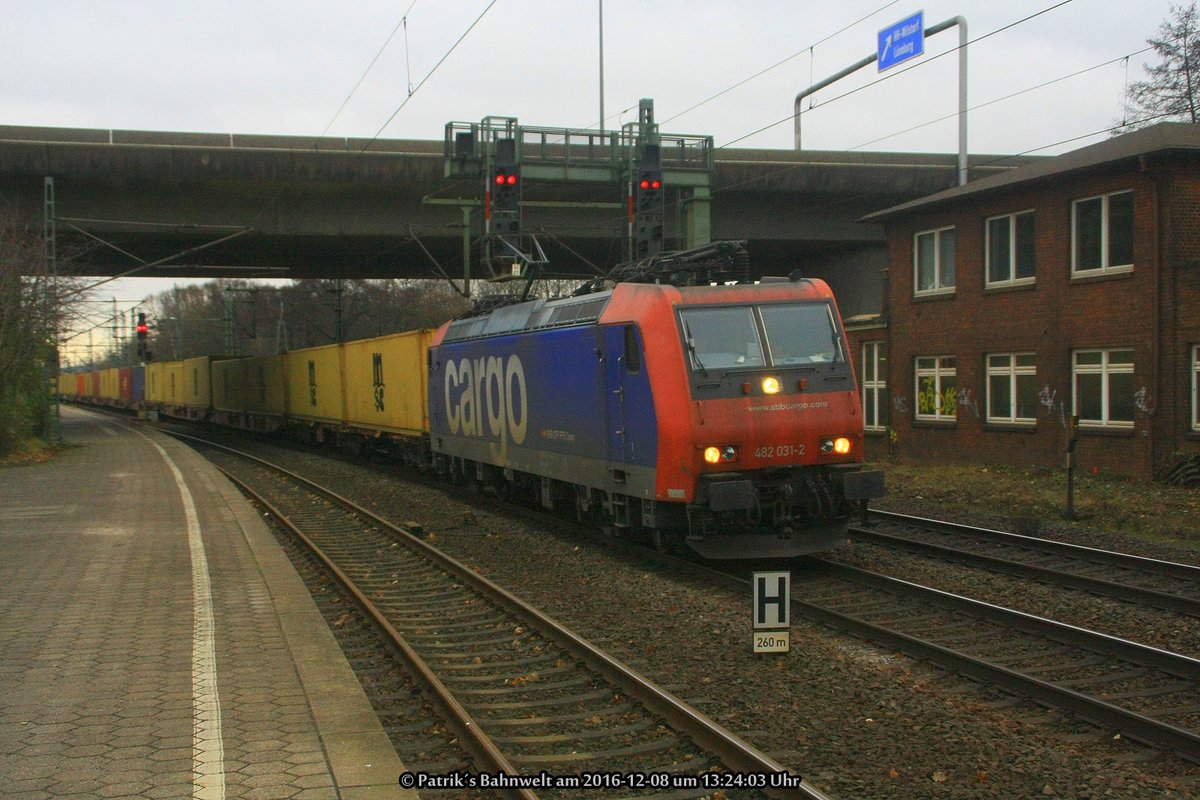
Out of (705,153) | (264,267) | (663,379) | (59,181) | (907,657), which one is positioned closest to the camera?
(907,657)

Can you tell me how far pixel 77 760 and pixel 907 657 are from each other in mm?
5270

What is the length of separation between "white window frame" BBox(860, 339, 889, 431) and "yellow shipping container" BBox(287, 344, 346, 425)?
43.8ft

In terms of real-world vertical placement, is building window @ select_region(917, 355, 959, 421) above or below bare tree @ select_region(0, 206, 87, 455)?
below

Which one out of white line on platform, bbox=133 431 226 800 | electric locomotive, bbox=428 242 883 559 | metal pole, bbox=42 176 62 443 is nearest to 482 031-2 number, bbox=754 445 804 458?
electric locomotive, bbox=428 242 883 559

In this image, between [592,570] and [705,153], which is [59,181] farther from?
[592,570]

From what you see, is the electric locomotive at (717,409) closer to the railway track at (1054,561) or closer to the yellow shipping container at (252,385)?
the railway track at (1054,561)

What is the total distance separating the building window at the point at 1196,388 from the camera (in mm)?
18672

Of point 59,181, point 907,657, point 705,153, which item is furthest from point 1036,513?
point 59,181

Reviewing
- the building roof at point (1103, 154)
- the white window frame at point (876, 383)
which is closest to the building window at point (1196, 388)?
the building roof at point (1103, 154)

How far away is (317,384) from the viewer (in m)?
32.2

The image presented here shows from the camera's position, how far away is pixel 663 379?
11.1m

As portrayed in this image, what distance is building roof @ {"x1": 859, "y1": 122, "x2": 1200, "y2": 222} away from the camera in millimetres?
18984

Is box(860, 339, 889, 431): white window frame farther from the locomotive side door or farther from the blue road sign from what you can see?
the locomotive side door

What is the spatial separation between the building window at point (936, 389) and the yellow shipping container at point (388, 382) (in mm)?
11202
